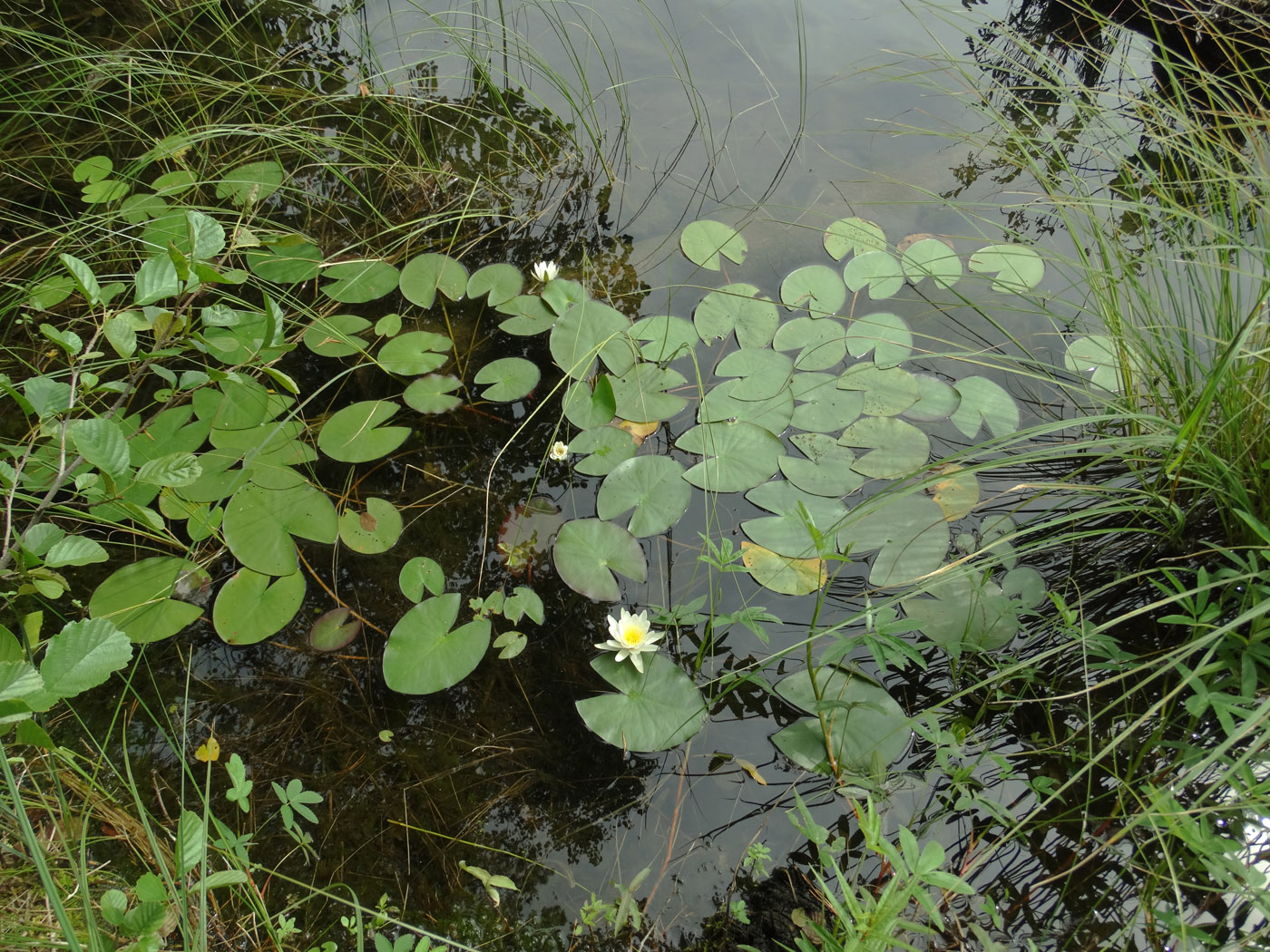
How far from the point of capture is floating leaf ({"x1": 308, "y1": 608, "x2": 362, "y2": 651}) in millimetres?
1672

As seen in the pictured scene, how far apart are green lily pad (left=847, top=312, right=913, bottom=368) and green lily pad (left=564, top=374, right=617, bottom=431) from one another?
2.27ft

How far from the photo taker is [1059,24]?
10.4 feet

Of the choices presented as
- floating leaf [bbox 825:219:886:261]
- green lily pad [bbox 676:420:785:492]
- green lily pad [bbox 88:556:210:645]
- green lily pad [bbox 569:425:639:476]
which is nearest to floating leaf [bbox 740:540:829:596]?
green lily pad [bbox 676:420:785:492]

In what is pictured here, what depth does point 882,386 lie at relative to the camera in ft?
6.66

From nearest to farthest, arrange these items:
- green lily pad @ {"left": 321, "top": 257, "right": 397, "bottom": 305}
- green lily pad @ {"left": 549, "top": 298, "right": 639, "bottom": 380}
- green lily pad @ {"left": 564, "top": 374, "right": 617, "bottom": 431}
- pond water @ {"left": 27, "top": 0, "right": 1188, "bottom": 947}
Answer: pond water @ {"left": 27, "top": 0, "right": 1188, "bottom": 947} → green lily pad @ {"left": 564, "top": 374, "right": 617, "bottom": 431} → green lily pad @ {"left": 549, "top": 298, "right": 639, "bottom": 380} → green lily pad @ {"left": 321, "top": 257, "right": 397, "bottom": 305}

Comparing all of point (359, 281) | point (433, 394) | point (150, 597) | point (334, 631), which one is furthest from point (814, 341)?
point (150, 597)

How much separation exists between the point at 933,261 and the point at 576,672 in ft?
5.46

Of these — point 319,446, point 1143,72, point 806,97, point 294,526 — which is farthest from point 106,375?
point 1143,72

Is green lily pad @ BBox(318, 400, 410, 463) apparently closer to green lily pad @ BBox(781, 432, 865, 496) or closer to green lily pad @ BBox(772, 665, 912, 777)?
green lily pad @ BBox(781, 432, 865, 496)

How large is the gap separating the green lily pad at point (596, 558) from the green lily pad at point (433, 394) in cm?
54

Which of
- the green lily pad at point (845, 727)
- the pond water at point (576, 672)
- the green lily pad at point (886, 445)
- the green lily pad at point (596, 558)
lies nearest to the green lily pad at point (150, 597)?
the pond water at point (576, 672)

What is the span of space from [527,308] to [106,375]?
3.89 ft

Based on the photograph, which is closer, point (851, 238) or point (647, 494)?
point (647, 494)

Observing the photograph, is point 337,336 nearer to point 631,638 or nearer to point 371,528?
point 371,528
